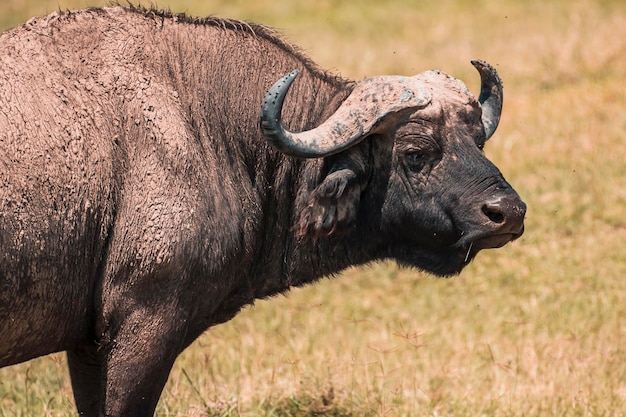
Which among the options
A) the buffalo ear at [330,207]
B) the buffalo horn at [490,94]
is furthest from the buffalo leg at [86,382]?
the buffalo horn at [490,94]

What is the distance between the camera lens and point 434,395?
7496 mm

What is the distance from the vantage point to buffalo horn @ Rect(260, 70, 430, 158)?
5.38 meters

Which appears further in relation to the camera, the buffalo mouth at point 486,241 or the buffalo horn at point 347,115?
the buffalo mouth at point 486,241

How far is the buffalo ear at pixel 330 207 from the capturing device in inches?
225

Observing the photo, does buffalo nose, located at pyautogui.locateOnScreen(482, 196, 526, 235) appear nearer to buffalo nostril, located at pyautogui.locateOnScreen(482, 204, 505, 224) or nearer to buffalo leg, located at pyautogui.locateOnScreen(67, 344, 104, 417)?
buffalo nostril, located at pyautogui.locateOnScreen(482, 204, 505, 224)

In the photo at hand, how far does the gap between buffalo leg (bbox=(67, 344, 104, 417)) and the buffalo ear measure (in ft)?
4.55

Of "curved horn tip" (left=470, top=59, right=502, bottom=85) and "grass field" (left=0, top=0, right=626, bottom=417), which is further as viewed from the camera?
"grass field" (left=0, top=0, right=626, bottom=417)

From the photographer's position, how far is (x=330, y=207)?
577cm

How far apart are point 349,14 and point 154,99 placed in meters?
18.9

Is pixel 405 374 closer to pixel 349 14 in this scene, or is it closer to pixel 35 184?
pixel 35 184

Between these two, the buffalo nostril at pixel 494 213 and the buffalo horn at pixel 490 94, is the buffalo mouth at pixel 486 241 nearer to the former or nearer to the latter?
the buffalo nostril at pixel 494 213

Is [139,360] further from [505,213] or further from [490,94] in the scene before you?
[490,94]

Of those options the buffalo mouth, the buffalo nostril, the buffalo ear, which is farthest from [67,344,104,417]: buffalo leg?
the buffalo nostril

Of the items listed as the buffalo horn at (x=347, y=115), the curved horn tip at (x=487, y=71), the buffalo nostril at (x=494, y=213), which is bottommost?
the buffalo nostril at (x=494, y=213)
